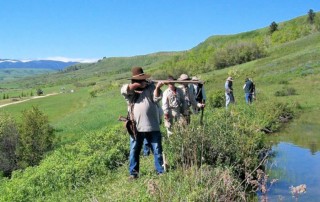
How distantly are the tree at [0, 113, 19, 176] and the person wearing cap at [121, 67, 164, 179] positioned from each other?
14278mm

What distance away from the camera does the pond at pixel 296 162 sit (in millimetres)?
10469

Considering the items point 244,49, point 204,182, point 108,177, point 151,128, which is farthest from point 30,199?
point 244,49

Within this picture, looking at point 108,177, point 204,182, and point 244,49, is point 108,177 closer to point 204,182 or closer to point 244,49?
point 204,182

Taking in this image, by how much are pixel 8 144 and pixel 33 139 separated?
2121 millimetres

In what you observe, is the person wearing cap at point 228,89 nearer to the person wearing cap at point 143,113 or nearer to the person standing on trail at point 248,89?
the person standing on trail at point 248,89

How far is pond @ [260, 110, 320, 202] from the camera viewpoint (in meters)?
Answer: 10.5

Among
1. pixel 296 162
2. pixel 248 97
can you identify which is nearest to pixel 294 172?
pixel 296 162

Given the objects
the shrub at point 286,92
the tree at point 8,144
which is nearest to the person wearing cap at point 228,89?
the shrub at point 286,92

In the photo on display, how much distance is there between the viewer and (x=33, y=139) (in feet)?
72.9

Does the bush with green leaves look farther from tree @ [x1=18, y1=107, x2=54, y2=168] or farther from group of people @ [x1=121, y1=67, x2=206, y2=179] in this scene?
tree @ [x1=18, y1=107, x2=54, y2=168]

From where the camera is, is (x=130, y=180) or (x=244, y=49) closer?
(x=130, y=180)

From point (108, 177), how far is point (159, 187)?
3694 millimetres

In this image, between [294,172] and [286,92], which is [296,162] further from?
[286,92]

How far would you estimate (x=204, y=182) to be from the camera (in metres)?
8.14
